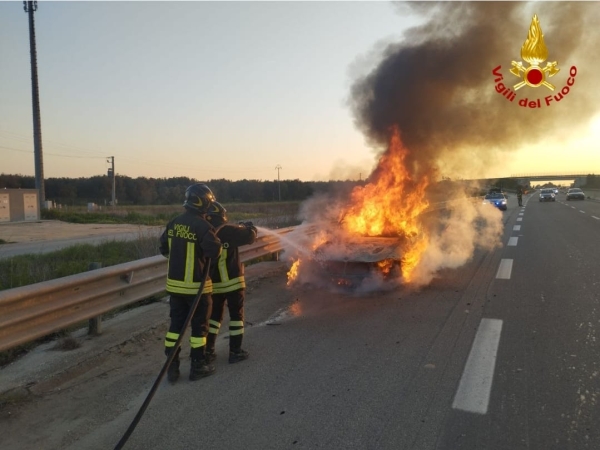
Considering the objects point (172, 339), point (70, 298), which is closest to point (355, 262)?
point (172, 339)

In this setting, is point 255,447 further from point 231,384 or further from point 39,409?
point 39,409

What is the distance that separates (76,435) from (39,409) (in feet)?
2.00

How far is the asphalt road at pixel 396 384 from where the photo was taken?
3020mm

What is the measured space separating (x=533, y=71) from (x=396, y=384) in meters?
9.62

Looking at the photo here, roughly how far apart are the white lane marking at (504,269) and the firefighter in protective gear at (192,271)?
6183mm

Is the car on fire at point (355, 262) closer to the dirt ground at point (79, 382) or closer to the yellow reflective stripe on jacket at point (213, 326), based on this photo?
the dirt ground at point (79, 382)

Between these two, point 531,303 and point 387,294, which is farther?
point 387,294

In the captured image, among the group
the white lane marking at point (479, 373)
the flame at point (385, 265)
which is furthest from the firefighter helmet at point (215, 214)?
the flame at point (385, 265)

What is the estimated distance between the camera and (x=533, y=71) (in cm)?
1059

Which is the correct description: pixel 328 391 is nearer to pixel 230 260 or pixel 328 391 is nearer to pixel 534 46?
pixel 230 260

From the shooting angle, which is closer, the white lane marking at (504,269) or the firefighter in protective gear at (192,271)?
the firefighter in protective gear at (192,271)

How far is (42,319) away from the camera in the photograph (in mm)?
4090

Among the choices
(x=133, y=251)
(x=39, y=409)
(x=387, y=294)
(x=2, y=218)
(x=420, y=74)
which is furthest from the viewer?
(x=2, y=218)

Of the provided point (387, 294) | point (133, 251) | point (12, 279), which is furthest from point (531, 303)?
point (133, 251)
